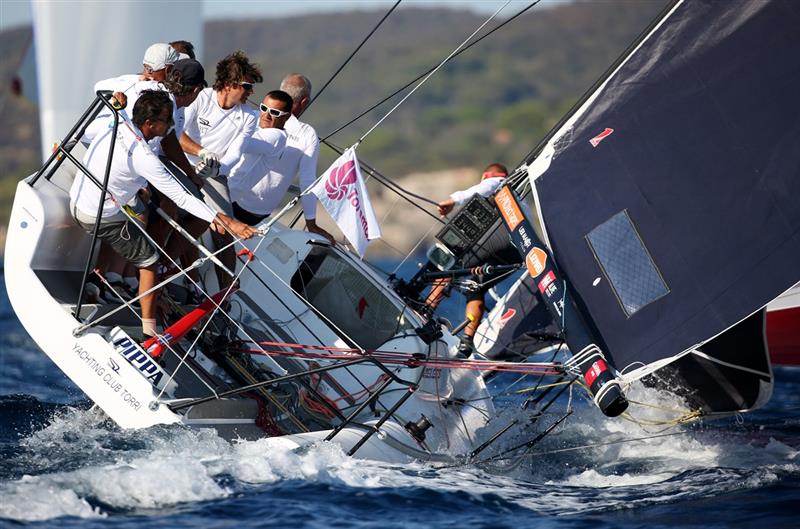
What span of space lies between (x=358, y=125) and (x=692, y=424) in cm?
10046

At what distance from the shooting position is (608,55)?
426ft

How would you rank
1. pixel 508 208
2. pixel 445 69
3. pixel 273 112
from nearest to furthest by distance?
pixel 273 112 → pixel 508 208 → pixel 445 69

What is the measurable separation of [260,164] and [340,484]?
2.50m

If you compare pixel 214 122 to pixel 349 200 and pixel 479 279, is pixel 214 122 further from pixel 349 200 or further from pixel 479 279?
pixel 479 279

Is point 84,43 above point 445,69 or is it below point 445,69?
below

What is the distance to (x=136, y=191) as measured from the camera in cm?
692

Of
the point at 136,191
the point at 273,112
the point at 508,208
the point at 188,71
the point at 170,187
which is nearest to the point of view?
the point at 170,187

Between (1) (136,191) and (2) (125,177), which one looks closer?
(2) (125,177)

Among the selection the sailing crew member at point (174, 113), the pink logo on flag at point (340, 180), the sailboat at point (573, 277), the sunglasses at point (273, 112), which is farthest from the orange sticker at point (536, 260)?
the sailing crew member at point (174, 113)

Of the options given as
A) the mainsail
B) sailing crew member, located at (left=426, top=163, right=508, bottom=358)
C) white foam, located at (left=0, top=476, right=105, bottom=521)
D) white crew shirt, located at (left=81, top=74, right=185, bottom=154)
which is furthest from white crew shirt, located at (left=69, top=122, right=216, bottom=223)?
sailing crew member, located at (left=426, top=163, right=508, bottom=358)

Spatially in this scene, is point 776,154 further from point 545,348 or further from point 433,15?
point 433,15

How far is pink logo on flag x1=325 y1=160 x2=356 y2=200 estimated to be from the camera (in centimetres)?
735

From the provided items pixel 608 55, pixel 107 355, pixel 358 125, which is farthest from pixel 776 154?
pixel 608 55

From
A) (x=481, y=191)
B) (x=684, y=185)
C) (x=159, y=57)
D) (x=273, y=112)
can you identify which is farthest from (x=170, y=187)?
(x=481, y=191)
